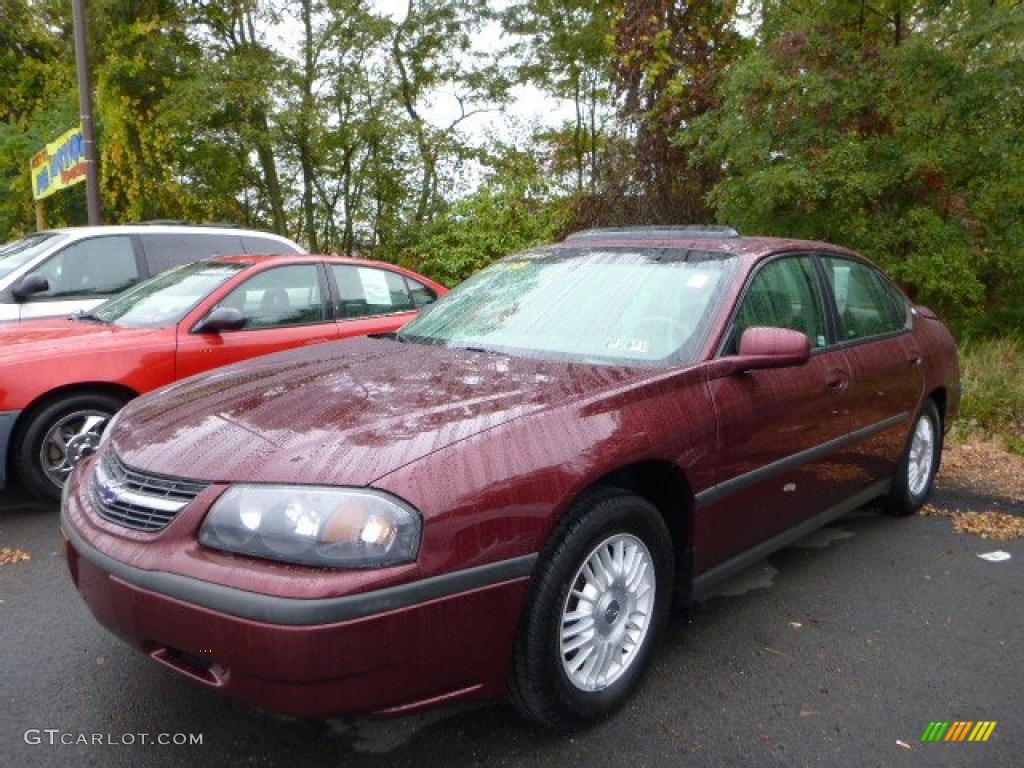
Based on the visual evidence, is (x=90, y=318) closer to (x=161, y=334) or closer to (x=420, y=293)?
(x=161, y=334)

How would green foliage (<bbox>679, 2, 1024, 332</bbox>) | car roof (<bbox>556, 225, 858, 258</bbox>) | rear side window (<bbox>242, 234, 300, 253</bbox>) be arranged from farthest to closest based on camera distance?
1. rear side window (<bbox>242, 234, 300, 253</bbox>)
2. green foliage (<bbox>679, 2, 1024, 332</bbox>)
3. car roof (<bbox>556, 225, 858, 258</bbox>)

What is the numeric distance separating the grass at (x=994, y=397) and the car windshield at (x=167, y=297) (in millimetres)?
5579

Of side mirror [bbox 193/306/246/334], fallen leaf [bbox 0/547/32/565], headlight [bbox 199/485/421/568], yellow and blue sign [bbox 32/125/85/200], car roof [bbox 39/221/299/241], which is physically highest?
yellow and blue sign [bbox 32/125/85/200]

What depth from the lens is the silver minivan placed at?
643 cm

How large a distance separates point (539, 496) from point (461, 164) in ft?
49.6

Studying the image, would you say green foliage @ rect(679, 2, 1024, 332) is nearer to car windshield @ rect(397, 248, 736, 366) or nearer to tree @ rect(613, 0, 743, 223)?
tree @ rect(613, 0, 743, 223)

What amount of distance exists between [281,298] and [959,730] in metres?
4.57

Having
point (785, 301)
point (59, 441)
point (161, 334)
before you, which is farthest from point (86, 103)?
point (785, 301)

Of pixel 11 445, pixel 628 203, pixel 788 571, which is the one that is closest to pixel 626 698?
pixel 788 571

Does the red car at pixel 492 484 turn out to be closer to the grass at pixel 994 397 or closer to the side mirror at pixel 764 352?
the side mirror at pixel 764 352

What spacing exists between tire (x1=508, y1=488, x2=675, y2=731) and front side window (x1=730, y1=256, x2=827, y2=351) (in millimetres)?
918

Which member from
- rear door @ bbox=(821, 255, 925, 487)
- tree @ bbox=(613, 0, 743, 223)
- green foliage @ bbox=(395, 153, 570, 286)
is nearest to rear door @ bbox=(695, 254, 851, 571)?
rear door @ bbox=(821, 255, 925, 487)

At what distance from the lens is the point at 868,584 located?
369cm

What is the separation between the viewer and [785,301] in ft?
11.6
